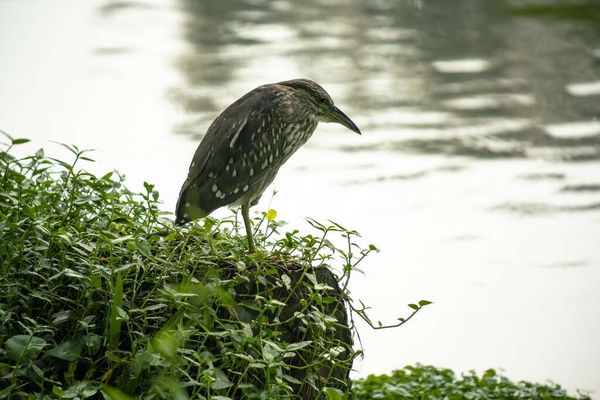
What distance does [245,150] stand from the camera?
4168 mm

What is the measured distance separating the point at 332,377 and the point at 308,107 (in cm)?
135

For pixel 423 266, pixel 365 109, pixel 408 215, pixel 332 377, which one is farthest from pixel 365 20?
pixel 332 377

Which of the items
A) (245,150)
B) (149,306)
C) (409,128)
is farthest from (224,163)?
(409,128)

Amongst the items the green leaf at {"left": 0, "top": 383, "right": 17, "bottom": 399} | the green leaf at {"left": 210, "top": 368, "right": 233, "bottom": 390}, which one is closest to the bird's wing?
the green leaf at {"left": 210, "top": 368, "right": 233, "bottom": 390}

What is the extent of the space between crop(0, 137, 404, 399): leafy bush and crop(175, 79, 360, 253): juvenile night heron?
32 centimetres

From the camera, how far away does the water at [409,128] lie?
599 cm

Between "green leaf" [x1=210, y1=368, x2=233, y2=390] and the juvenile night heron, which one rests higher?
the juvenile night heron

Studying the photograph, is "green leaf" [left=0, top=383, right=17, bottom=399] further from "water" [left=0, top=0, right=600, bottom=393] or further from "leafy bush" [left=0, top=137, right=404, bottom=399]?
"water" [left=0, top=0, right=600, bottom=393]

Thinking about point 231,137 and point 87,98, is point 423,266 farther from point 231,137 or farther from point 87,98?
point 87,98

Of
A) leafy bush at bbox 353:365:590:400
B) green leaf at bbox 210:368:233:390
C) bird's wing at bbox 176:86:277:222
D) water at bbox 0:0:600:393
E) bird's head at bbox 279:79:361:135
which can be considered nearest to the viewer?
green leaf at bbox 210:368:233:390

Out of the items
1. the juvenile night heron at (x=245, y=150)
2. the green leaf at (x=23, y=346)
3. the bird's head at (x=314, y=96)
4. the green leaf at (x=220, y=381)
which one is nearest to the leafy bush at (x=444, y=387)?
the juvenile night heron at (x=245, y=150)

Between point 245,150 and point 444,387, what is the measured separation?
1589 millimetres

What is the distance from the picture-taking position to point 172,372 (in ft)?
9.68

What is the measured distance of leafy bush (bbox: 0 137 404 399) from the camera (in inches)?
118
